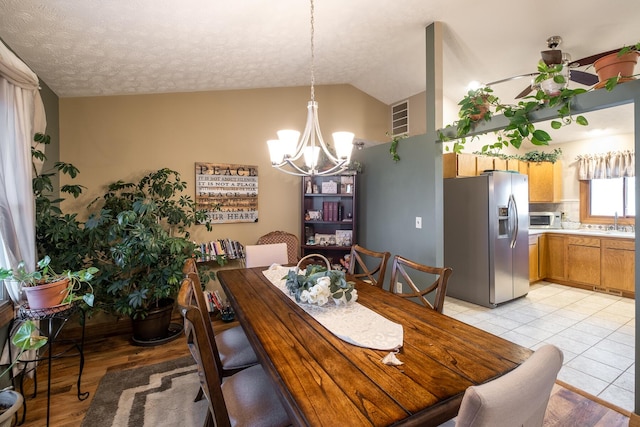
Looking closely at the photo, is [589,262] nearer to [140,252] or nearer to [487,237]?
[487,237]

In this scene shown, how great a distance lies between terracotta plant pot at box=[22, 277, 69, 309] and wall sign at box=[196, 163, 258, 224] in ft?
5.85

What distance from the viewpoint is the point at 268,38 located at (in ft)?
8.36

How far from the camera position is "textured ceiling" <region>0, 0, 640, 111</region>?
197 centimetres

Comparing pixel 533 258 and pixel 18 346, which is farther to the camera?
pixel 533 258

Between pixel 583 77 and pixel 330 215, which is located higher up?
pixel 583 77

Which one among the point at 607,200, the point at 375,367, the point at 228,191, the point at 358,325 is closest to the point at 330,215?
the point at 228,191

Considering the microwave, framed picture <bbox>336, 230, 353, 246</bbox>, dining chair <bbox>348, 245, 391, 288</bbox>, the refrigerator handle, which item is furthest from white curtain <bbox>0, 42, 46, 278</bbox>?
the microwave

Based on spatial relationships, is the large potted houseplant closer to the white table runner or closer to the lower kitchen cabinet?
the white table runner

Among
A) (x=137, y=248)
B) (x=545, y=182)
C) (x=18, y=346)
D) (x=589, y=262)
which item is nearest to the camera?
(x=18, y=346)

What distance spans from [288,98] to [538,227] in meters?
4.77

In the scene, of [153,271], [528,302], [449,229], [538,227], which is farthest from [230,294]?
[538,227]

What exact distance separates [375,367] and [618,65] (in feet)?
7.64

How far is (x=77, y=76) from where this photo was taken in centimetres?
256

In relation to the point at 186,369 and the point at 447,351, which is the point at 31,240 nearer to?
the point at 186,369
